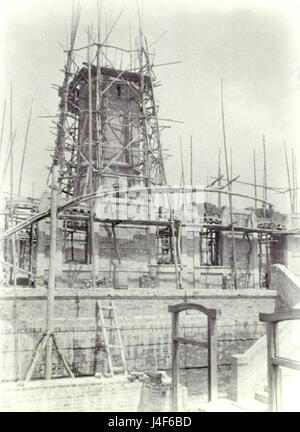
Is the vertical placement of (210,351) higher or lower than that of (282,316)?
lower

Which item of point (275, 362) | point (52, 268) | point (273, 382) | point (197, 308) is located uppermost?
point (52, 268)

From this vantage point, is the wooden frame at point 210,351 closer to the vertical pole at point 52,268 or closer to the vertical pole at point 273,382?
the vertical pole at point 273,382

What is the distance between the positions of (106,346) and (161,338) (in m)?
2.19

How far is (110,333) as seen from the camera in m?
14.2

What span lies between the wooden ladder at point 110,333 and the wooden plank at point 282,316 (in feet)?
21.7

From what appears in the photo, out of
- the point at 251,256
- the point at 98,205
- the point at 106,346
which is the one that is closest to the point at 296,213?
the point at 251,256

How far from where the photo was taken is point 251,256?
26.8 meters

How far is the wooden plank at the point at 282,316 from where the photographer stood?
661 cm

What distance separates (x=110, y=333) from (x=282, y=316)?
8391 millimetres

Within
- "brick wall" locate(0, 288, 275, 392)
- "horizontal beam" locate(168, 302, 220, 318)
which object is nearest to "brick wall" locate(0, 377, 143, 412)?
"horizontal beam" locate(168, 302, 220, 318)

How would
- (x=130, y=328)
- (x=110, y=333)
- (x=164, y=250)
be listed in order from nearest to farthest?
1. (x=110, y=333)
2. (x=130, y=328)
3. (x=164, y=250)

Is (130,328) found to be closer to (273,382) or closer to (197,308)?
(197,308)

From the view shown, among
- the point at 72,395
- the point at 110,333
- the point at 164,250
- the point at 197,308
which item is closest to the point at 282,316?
the point at 197,308

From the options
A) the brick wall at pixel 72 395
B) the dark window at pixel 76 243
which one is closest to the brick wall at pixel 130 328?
the brick wall at pixel 72 395
